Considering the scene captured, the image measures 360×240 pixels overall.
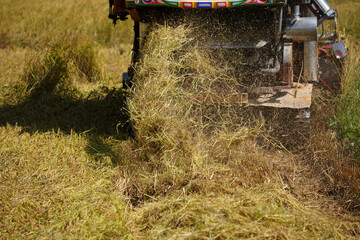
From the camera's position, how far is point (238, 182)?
9.35 feet

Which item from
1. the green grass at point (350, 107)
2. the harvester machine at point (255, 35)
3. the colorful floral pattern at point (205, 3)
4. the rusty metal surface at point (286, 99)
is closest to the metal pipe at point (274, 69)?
the harvester machine at point (255, 35)

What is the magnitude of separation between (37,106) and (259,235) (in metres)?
3.42

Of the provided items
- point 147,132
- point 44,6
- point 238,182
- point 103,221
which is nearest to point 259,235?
point 238,182

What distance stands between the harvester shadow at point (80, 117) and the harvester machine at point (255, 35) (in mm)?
647

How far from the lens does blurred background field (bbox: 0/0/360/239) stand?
234 cm

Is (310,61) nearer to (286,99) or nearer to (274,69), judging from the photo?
(274,69)

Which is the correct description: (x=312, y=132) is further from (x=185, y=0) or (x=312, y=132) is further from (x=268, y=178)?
(x=185, y=0)

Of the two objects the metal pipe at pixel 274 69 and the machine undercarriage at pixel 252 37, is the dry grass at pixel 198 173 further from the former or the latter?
the metal pipe at pixel 274 69

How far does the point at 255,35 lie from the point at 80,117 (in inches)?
80.2

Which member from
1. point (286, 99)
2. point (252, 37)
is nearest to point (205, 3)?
point (252, 37)

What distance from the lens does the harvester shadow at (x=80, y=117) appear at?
12.4 ft

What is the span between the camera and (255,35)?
3664 mm

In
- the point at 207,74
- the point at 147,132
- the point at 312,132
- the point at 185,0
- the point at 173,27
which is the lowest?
the point at 312,132

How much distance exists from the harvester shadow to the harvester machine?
647 mm
